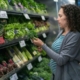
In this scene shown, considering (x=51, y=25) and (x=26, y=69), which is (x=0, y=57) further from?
(x=51, y=25)

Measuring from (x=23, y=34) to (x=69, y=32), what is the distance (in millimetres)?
977

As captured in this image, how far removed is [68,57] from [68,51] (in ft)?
0.21

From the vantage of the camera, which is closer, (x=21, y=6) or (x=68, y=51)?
(x=68, y=51)

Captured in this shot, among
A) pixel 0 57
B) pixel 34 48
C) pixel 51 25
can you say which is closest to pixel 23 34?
pixel 0 57

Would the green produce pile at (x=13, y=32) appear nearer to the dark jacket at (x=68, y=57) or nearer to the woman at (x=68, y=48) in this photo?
the woman at (x=68, y=48)

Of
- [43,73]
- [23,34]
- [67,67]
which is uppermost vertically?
[23,34]

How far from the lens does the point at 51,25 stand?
5.49 metres

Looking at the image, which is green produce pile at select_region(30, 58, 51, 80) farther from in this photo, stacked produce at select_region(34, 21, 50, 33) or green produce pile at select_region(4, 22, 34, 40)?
green produce pile at select_region(4, 22, 34, 40)

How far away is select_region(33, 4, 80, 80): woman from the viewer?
8.34ft

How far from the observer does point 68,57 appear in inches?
100

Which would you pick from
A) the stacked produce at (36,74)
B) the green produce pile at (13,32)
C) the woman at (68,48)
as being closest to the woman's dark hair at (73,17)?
the woman at (68,48)

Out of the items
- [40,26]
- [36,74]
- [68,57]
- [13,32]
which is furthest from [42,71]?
[68,57]

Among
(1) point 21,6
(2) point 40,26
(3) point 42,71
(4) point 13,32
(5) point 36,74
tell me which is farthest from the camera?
(2) point 40,26

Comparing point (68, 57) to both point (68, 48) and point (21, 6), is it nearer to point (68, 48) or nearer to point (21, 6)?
point (68, 48)
